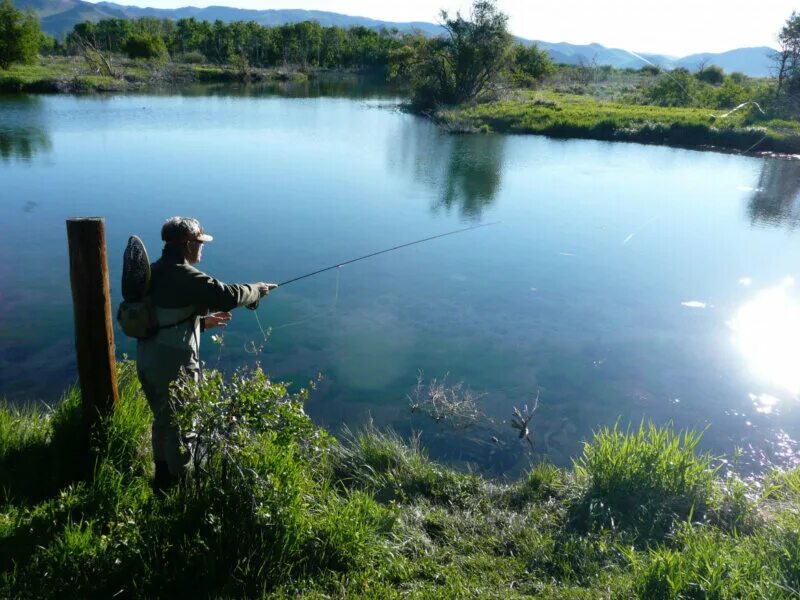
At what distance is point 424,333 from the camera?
784 centimetres

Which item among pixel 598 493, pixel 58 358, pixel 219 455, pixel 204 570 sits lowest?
pixel 58 358

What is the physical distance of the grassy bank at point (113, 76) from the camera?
33.9 metres

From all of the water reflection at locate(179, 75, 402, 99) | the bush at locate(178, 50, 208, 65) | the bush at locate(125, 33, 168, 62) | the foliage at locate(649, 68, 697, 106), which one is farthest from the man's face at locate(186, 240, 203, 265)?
the bush at locate(178, 50, 208, 65)

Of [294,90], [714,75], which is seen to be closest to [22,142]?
[294,90]

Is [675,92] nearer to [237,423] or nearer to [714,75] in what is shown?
[714,75]

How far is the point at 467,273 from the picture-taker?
10.3 m

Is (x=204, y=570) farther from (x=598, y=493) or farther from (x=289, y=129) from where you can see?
(x=289, y=129)

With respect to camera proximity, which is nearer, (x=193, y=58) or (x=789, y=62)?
(x=789, y=62)

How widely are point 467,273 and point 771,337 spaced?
419 centimetres

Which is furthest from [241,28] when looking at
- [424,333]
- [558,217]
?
[424,333]

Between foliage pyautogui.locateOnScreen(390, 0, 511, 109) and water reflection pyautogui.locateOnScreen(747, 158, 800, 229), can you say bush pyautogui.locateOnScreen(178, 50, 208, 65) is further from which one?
water reflection pyautogui.locateOnScreen(747, 158, 800, 229)

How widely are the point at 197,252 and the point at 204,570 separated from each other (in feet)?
5.31

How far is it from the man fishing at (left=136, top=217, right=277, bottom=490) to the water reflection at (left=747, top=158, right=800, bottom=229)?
14143mm

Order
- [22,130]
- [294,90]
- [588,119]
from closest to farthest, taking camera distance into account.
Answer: [22,130]
[588,119]
[294,90]
